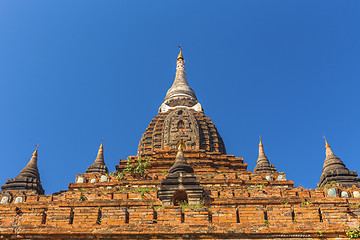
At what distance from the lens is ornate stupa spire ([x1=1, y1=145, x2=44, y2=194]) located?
24.3 m

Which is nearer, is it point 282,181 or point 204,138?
point 282,181

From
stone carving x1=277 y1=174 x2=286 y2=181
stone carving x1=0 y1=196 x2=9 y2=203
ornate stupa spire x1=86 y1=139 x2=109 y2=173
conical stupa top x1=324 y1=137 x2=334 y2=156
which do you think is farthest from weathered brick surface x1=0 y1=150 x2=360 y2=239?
ornate stupa spire x1=86 y1=139 x2=109 y2=173

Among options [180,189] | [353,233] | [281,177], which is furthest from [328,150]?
[353,233]

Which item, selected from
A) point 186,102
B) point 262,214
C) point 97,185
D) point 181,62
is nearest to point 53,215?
point 262,214

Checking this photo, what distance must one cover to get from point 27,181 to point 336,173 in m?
16.6

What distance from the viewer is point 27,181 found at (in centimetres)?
2462

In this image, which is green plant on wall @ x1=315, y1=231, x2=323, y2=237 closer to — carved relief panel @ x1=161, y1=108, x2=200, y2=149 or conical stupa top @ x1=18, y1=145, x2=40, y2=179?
carved relief panel @ x1=161, y1=108, x2=200, y2=149

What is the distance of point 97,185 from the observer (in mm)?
20953

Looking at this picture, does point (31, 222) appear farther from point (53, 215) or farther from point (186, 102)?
point (186, 102)

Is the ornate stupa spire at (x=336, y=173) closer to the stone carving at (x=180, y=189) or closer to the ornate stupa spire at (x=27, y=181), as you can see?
the stone carving at (x=180, y=189)

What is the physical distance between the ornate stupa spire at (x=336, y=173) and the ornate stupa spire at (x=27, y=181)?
15.5m

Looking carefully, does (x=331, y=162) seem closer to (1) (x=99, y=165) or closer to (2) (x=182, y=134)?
(2) (x=182, y=134)

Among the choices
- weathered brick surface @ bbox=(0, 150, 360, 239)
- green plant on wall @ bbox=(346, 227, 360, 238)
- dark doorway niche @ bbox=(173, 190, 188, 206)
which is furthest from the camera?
dark doorway niche @ bbox=(173, 190, 188, 206)

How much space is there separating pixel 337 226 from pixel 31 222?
7645 millimetres
